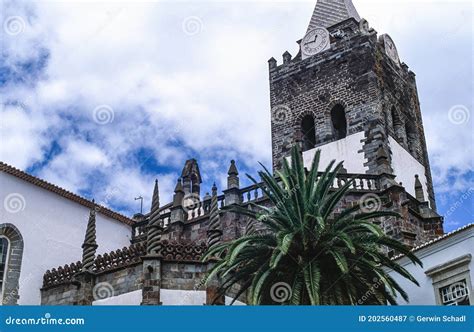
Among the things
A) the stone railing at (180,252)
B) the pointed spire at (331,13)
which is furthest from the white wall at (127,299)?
the pointed spire at (331,13)

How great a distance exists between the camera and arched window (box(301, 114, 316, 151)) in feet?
123

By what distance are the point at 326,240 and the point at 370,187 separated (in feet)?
34.2

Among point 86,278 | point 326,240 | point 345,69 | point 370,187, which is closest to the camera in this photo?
point 326,240

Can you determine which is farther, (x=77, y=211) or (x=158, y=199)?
(x=77, y=211)

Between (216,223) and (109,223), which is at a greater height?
(109,223)

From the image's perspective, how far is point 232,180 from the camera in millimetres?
31453

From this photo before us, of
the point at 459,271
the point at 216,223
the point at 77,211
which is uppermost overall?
the point at 77,211

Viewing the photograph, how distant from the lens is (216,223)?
24766mm

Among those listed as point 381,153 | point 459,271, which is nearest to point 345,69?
point 381,153

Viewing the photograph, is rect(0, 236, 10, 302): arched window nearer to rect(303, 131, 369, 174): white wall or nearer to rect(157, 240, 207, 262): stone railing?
rect(157, 240, 207, 262): stone railing

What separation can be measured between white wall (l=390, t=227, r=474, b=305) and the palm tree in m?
1.61

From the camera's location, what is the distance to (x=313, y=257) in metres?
20.1

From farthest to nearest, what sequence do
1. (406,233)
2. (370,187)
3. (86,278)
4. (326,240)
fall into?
(370,187), (406,233), (86,278), (326,240)

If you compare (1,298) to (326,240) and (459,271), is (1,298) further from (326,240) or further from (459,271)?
(459,271)
